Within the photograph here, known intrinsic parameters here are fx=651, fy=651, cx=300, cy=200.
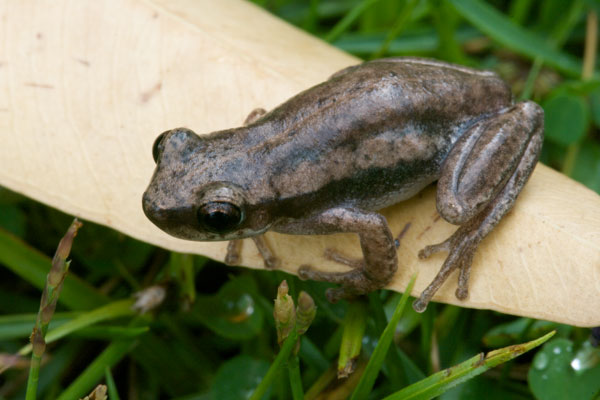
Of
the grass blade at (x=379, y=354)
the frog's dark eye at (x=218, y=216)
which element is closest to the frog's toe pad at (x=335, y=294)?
the grass blade at (x=379, y=354)

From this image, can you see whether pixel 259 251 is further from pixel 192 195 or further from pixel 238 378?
pixel 238 378

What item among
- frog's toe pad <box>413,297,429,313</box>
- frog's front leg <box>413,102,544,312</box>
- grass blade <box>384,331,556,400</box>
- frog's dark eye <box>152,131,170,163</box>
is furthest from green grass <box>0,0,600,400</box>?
frog's dark eye <box>152,131,170,163</box>

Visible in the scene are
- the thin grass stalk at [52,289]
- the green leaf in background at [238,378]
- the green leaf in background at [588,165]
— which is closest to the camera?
the thin grass stalk at [52,289]

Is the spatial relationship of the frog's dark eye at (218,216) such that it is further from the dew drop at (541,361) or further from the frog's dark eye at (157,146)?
the dew drop at (541,361)

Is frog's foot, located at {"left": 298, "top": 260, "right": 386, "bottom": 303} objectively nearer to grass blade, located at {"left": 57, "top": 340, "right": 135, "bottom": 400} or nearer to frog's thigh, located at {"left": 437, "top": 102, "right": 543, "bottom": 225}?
frog's thigh, located at {"left": 437, "top": 102, "right": 543, "bottom": 225}

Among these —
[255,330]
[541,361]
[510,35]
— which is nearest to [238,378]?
[255,330]
